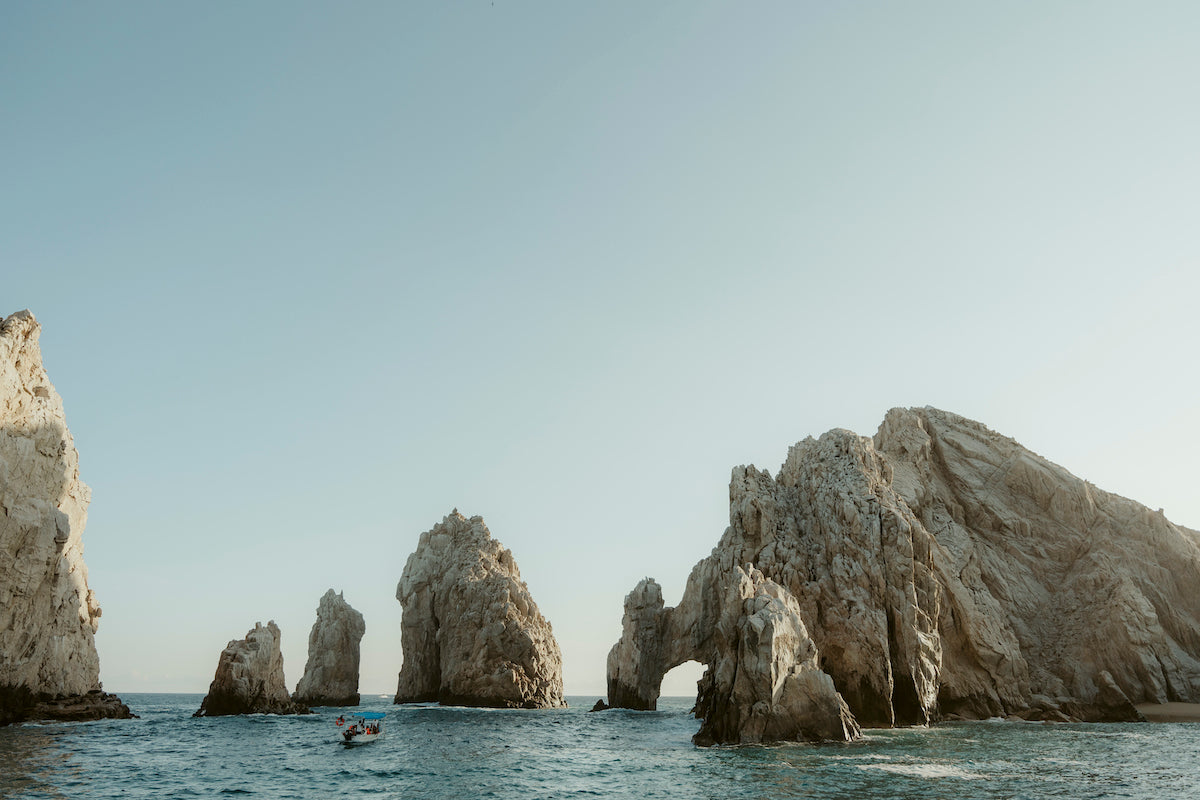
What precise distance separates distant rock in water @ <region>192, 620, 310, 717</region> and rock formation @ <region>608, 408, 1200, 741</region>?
3436 cm

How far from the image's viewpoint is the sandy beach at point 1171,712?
60000 millimetres

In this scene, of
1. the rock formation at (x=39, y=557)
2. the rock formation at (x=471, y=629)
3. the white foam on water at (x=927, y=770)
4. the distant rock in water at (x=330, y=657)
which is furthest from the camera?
the distant rock in water at (x=330, y=657)

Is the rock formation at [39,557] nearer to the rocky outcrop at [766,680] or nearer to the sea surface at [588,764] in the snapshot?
the sea surface at [588,764]

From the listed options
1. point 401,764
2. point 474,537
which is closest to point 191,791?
point 401,764

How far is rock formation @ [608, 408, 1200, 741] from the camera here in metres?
56.4

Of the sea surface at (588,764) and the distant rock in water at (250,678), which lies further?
the distant rock in water at (250,678)

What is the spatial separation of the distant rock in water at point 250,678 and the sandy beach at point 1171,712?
75355 millimetres

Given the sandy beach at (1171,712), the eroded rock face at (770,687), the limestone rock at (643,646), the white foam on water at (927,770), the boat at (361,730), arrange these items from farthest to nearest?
the limestone rock at (643,646) < the sandy beach at (1171,712) < the boat at (361,730) < the eroded rock face at (770,687) < the white foam on water at (927,770)

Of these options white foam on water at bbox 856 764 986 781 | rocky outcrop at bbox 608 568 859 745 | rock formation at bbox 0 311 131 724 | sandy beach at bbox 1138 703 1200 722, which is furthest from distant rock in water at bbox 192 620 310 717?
sandy beach at bbox 1138 703 1200 722

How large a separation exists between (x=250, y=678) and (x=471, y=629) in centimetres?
2262

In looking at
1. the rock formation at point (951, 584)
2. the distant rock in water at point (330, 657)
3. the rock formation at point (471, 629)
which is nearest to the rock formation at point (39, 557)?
the rock formation at point (471, 629)

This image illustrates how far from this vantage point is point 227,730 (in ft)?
184

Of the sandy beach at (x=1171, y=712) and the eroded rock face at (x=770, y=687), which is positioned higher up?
the eroded rock face at (x=770, y=687)

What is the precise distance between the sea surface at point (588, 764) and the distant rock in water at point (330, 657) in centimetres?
3694
